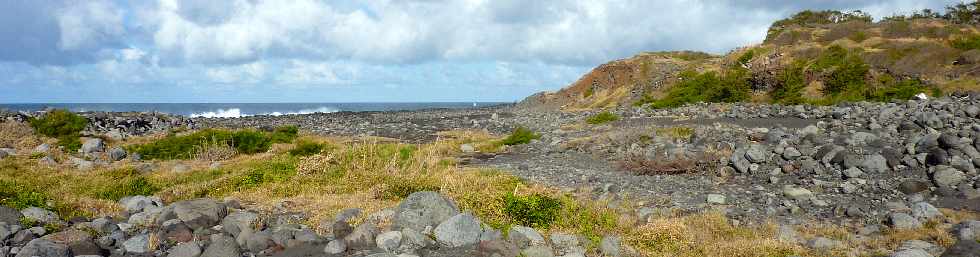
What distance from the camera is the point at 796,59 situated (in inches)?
1572

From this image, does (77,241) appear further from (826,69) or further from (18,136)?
(826,69)

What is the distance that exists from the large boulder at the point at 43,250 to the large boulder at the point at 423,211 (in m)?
3.84

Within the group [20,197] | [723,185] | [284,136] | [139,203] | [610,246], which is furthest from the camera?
[284,136]

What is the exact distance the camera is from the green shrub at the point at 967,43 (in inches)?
1330

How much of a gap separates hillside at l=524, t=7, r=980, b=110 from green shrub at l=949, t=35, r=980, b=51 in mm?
63

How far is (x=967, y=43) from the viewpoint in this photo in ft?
113

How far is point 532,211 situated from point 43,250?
5936 mm

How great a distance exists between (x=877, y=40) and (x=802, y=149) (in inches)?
1290

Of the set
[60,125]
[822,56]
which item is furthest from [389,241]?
[822,56]

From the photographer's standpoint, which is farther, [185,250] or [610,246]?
[610,246]

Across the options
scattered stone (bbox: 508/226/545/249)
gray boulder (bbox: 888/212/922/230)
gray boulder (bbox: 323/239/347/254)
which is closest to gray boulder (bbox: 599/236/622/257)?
scattered stone (bbox: 508/226/545/249)

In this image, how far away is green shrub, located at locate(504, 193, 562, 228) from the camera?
29.6 ft

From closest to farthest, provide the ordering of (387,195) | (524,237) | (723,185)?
(524,237) → (387,195) → (723,185)

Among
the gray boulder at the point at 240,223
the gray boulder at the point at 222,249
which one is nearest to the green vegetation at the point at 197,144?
the gray boulder at the point at 240,223
